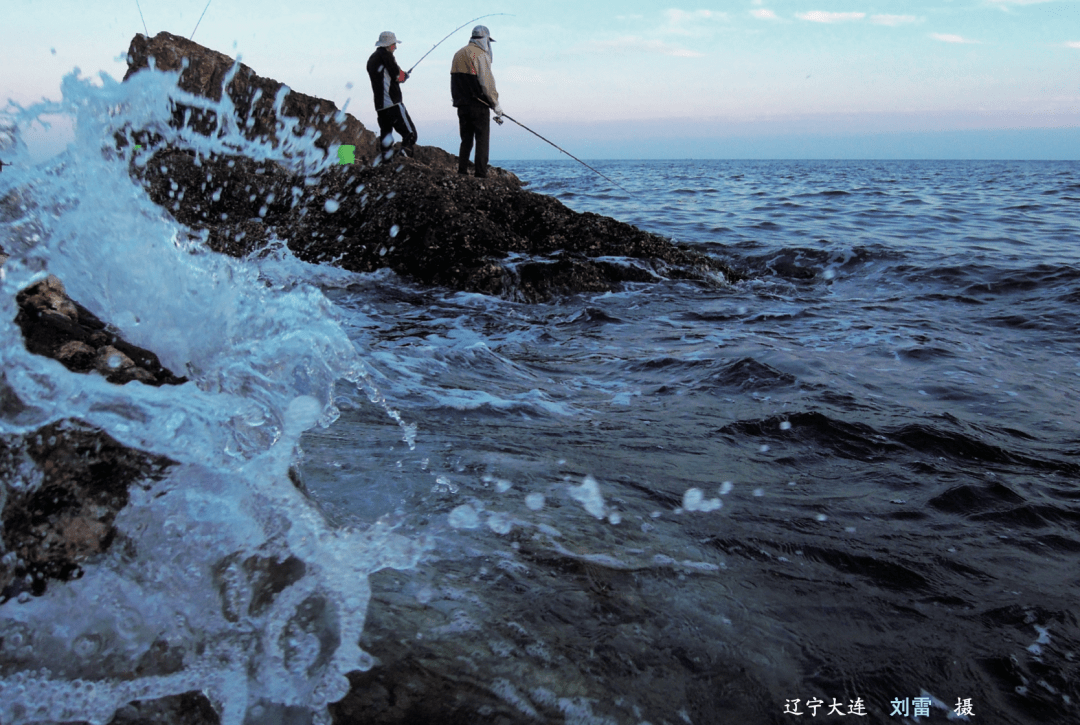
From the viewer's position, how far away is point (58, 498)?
5.97 ft

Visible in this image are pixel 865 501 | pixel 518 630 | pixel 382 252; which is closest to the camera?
pixel 518 630

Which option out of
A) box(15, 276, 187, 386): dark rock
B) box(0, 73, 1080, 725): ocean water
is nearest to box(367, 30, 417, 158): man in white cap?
box(0, 73, 1080, 725): ocean water

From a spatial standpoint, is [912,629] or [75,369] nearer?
[912,629]

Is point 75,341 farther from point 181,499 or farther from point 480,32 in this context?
point 480,32

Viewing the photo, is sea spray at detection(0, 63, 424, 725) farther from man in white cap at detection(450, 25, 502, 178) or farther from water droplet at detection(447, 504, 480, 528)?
man in white cap at detection(450, 25, 502, 178)

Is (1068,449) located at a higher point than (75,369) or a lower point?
lower

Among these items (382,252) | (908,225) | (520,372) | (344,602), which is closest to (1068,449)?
(520,372)

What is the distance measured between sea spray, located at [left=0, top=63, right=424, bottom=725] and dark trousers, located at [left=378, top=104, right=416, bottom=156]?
656 centimetres

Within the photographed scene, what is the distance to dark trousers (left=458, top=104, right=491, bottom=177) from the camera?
819 centimetres

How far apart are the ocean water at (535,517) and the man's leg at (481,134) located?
4.47 meters

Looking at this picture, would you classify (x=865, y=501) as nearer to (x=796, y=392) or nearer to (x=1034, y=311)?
(x=796, y=392)

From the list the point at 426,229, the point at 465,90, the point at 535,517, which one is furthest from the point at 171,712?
the point at 465,90

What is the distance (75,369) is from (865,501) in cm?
285

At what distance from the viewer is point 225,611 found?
1.82 metres
